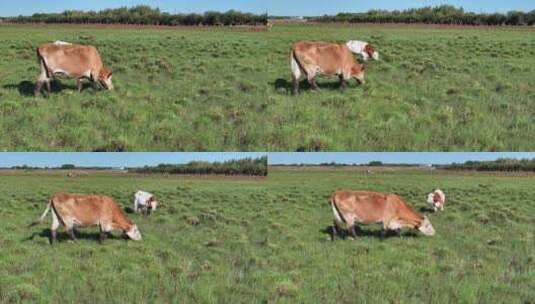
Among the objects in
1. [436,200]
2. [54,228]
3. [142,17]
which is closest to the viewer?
[54,228]

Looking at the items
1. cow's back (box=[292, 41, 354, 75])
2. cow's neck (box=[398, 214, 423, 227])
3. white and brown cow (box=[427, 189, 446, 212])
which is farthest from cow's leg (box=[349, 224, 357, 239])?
white and brown cow (box=[427, 189, 446, 212])

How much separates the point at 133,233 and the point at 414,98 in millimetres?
5226

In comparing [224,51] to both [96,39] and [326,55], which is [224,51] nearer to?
[326,55]

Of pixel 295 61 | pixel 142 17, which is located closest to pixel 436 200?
pixel 295 61

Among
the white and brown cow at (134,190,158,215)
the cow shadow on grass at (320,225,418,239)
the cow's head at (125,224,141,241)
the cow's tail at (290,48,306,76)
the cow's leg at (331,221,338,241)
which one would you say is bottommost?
the white and brown cow at (134,190,158,215)

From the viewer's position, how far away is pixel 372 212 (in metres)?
12.0

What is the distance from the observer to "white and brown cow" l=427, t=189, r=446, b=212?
48.6 ft

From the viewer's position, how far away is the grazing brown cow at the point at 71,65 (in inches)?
467

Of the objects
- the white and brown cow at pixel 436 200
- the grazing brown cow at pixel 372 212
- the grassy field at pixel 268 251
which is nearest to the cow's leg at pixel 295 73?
the grassy field at pixel 268 251

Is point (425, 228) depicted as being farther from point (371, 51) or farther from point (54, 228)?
point (54, 228)

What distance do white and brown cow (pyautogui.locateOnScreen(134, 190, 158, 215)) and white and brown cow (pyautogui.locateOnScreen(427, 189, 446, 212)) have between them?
5.97 m

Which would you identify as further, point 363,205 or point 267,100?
point 363,205

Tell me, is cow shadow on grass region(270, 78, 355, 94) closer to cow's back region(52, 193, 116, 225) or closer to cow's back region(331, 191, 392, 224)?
cow's back region(331, 191, 392, 224)

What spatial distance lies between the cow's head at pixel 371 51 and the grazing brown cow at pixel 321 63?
4.85ft
